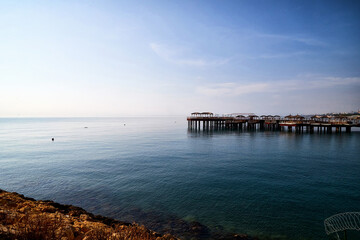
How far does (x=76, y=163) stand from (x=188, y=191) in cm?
1832

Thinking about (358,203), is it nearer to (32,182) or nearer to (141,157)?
(141,157)

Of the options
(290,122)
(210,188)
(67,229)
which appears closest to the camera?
(67,229)

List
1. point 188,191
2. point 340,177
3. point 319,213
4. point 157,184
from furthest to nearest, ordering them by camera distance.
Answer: point 340,177
point 157,184
point 188,191
point 319,213

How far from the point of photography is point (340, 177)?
1833 centimetres

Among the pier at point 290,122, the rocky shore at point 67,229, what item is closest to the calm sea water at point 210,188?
the rocky shore at point 67,229

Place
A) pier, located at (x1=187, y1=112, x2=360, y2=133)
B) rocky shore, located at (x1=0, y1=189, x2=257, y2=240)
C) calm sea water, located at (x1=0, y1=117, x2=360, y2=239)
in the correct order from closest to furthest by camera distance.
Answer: rocky shore, located at (x1=0, y1=189, x2=257, y2=240) < calm sea water, located at (x1=0, y1=117, x2=360, y2=239) < pier, located at (x1=187, y1=112, x2=360, y2=133)

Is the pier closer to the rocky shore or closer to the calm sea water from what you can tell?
the calm sea water

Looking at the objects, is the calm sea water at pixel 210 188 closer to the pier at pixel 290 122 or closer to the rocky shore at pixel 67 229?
the rocky shore at pixel 67 229

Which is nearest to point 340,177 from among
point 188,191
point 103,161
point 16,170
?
point 188,191

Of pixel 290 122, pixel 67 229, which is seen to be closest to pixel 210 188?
pixel 67 229

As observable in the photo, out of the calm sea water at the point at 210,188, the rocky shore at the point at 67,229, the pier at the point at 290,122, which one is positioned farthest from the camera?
the pier at the point at 290,122

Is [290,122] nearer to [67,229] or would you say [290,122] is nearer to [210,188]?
[210,188]

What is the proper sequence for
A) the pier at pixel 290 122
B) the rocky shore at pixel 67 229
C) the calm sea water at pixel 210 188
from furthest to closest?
the pier at pixel 290 122, the calm sea water at pixel 210 188, the rocky shore at pixel 67 229

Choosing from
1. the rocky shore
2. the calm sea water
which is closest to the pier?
the calm sea water
